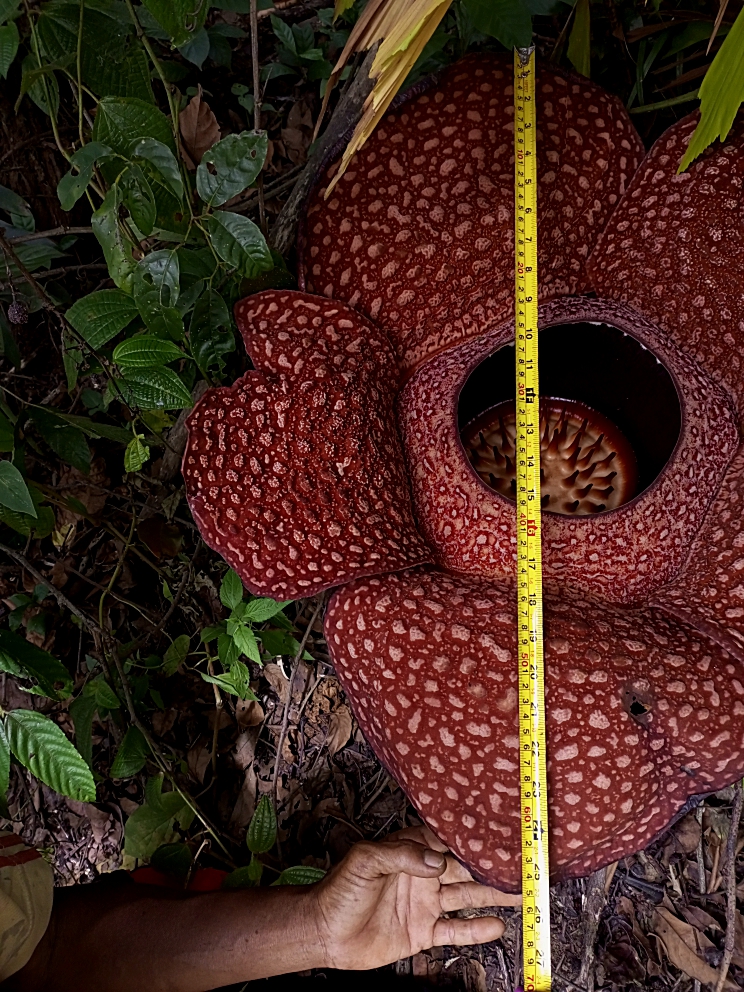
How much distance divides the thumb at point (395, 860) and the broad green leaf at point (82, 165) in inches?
55.5

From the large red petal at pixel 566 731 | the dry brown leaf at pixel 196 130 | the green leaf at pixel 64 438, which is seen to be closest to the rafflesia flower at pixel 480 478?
the large red petal at pixel 566 731

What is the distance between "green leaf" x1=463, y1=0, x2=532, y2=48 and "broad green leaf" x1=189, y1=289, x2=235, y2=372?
75cm

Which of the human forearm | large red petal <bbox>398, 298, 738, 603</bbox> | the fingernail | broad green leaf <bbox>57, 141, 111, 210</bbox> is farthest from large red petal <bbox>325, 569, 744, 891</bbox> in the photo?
broad green leaf <bbox>57, 141, 111, 210</bbox>

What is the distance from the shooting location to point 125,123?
1368mm

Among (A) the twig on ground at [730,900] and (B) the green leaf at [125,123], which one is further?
(A) the twig on ground at [730,900]

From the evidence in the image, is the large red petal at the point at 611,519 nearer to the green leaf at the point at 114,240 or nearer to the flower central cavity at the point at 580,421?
the flower central cavity at the point at 580,421

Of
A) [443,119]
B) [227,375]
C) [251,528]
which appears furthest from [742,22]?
[227,375]

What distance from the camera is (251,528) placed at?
1.52 m

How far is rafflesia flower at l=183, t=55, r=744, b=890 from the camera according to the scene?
1.40 meters

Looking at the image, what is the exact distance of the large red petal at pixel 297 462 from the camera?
1525mm

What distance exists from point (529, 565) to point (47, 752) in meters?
1.02

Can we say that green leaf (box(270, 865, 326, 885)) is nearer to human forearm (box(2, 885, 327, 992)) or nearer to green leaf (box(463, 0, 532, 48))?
human forearm (box(2, 885, 327, 992))

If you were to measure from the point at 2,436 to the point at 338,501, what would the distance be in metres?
0.72

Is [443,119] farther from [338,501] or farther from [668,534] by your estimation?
[668,534]
